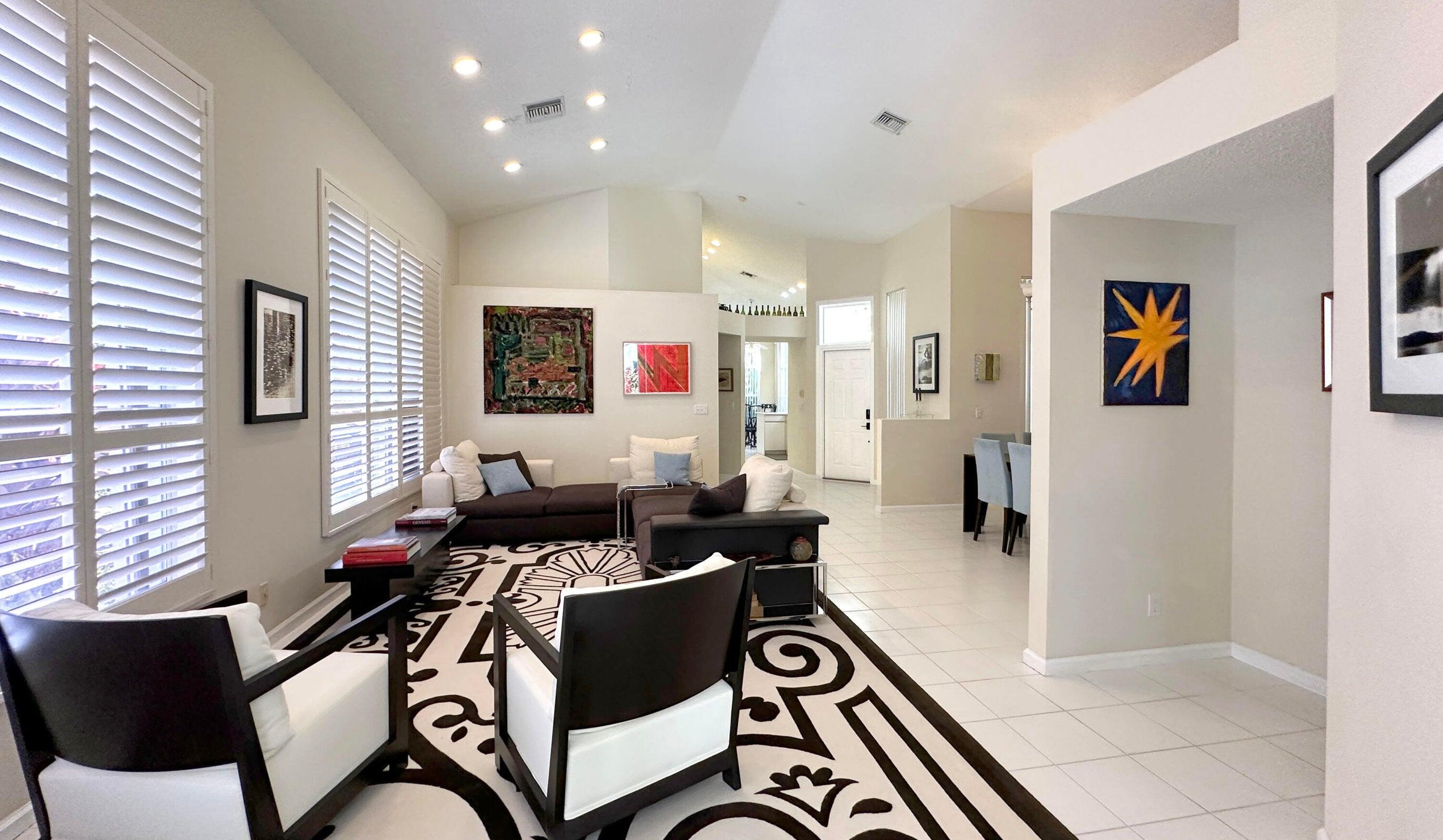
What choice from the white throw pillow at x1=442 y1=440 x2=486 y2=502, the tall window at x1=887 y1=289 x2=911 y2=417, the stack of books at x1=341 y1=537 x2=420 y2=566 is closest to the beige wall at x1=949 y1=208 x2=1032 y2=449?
the tall window at x1=887 y1=289 x2=911 y2=417

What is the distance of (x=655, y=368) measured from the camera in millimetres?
7113

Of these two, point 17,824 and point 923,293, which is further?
point 923,293

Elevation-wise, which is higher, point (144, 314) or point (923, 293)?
point (923, 293)

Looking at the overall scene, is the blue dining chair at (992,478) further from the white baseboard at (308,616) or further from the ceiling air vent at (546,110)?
the white baseboard at (308,616)

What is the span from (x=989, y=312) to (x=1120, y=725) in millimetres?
5519

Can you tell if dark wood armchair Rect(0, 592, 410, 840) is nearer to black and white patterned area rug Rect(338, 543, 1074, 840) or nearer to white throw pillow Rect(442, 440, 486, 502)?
black and white patterned area rug Rect(338, 543, 1074, 840)

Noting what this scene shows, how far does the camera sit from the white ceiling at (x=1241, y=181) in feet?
6.74

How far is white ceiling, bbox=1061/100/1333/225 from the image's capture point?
6.74ft

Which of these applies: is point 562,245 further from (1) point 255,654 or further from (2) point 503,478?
(1) point 255,654

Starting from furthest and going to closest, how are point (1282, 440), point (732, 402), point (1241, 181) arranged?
1. point (732, 402)
2. point (1282, 440)
3. point (1241, 181)

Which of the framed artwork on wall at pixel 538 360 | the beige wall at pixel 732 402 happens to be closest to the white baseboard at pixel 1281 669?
the framed artwork on wall at pixel 538 360

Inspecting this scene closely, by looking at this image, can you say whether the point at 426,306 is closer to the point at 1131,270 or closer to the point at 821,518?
the point at 821,518

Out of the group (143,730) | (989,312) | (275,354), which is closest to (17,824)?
(143,730)

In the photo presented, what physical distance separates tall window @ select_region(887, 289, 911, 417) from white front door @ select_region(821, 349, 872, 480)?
0.43 m
